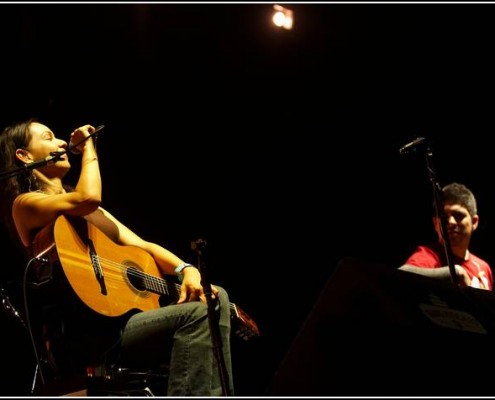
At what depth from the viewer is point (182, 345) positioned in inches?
83.0

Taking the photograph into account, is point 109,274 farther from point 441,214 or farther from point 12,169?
point 441,214

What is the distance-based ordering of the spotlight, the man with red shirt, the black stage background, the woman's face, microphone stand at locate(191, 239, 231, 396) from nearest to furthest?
microphone stand at locate(191, 239, 231, 396)
the woman's face
the man with red shirt
the black stage background
the spotlight

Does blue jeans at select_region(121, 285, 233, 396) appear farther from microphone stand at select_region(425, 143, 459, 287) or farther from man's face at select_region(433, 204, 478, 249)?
man's face at select_region(433, 204, 478, 249)

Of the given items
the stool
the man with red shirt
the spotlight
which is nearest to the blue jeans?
the stool

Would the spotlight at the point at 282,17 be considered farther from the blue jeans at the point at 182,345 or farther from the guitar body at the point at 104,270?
the blue jeans at the point at 182,345

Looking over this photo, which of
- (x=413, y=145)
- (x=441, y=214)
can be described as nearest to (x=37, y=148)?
(x=413, y=145)

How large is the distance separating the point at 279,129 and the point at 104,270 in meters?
3.17

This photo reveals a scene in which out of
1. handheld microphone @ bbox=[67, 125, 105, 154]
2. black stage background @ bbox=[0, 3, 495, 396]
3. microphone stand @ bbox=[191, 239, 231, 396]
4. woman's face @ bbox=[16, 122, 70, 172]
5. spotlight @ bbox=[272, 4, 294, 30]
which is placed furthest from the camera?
spotlight @ bbox=[272, 4, 294, 30]

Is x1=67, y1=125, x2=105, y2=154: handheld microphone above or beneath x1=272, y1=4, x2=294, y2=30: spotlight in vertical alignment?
beneath

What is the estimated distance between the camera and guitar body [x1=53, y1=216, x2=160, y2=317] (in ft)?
6.88

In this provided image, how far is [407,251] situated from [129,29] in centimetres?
325

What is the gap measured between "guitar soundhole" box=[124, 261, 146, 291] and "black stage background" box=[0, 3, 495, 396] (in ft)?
5.72

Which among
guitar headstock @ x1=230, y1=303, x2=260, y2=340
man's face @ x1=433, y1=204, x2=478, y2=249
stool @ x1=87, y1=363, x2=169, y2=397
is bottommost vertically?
stool @ x1=87, y1=363, x2=169, y2=397

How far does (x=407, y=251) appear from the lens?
4988mm
